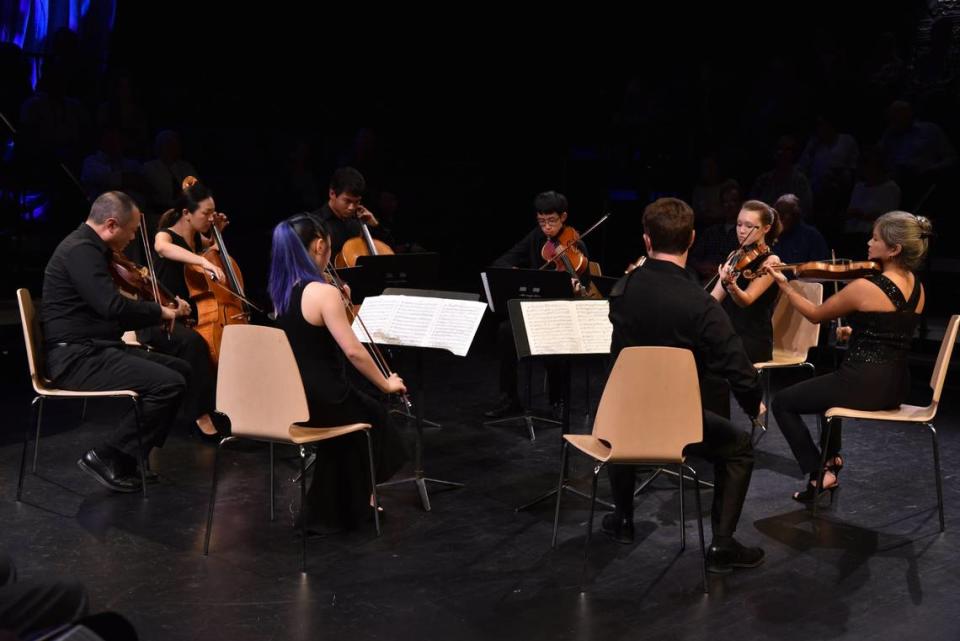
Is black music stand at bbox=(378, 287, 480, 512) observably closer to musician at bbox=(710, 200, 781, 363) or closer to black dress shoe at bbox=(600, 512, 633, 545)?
black dress shoe at bbox=(600, 512, 633, 545)

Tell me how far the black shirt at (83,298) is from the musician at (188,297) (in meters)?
0.67

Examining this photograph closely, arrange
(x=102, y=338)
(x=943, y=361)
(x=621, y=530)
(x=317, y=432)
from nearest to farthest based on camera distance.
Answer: (x=317, y=432) → (x=621, y=530) → (x=943, y=361) → (x=102, y=338)

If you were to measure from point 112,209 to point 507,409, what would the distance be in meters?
2.40

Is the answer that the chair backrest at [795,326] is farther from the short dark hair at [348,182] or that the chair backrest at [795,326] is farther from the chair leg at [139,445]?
the chair leg at [139,445]

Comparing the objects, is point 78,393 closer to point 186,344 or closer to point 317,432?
point 186,344

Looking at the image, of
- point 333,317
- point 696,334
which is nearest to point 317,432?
point 333,317

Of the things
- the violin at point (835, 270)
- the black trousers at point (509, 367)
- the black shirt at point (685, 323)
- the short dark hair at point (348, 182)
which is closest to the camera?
the black shirt at point (685, 323)

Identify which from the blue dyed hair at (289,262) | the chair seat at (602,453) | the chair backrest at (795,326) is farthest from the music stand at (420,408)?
the chair backrest at (795,326)

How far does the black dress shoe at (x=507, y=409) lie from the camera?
6.01 metres

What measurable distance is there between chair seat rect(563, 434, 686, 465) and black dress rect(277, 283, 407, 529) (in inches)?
29.1

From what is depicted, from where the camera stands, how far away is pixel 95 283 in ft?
→ 15.2

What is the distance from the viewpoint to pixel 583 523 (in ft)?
14.4

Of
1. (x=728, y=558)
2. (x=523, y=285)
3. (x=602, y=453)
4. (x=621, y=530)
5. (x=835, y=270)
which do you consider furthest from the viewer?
(x=523, y=285)

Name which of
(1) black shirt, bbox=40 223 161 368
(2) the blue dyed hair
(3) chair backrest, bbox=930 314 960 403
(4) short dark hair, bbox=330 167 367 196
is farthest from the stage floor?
(4) short dark hair, bbox=330 167 367 196
